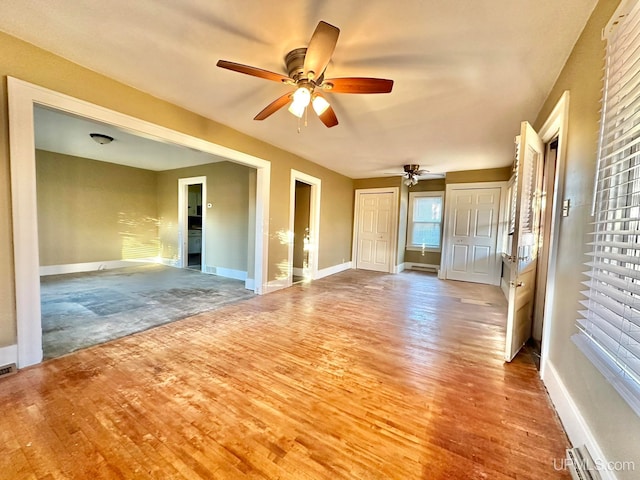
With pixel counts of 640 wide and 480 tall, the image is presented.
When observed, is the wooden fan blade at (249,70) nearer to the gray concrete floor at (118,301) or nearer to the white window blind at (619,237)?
the white window blind at (619,237)

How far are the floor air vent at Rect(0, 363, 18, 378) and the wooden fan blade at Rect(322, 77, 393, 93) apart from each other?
3.13 m

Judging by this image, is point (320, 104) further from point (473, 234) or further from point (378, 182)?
point (473, 234)

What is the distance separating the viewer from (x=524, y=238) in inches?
84.4

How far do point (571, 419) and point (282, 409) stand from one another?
1.63m

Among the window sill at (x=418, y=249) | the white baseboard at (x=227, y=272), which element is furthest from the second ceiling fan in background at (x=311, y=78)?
the window sill at (x=418, y=249)

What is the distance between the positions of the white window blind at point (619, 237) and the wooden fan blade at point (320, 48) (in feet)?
4.26

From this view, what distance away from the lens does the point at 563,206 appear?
1729 millimetres

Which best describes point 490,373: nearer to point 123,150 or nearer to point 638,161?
point 638,161

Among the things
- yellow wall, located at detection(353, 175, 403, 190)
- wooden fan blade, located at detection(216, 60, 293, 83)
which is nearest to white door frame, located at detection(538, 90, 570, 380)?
wooden fan blade, located at detection(216, 60, 293, 83)

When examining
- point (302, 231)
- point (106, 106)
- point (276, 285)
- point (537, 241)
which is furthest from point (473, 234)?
point (106, 106)

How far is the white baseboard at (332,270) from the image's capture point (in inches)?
216

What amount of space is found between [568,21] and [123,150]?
6222 mm

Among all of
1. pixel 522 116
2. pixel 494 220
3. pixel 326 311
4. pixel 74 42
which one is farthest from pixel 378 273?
pixel 74 42

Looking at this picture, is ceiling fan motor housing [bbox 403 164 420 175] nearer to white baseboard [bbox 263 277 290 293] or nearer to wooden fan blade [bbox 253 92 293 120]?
white baseboard [bbox 263 277 290 293]
